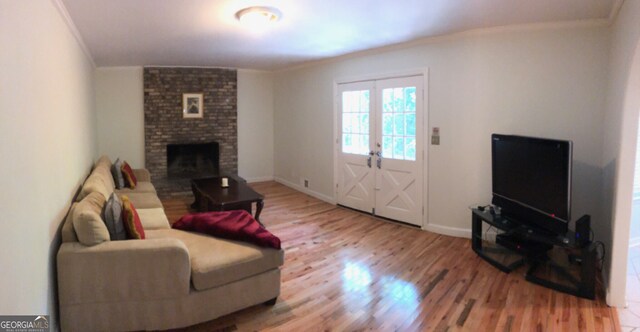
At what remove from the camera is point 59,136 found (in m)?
2.68

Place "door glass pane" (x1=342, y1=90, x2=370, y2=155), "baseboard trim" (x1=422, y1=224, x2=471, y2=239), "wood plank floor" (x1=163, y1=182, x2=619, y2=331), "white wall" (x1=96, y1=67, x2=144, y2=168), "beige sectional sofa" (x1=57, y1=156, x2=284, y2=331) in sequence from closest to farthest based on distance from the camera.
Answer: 1. "beige sectional sofa" (x1=57, y1=156, x2=284, y2=331)
2. "wood plank floor" (x1=163, y1=182, x2=619, y2=331)
3. "baseboard trim" (x1=422, y1=224, x2=471, y2=239)
4. "door glass pane" (x1=342, y1=90, x2=370, y2=155)
5. "white wall" (x1=96, y1=67, x2=144, y2=168)

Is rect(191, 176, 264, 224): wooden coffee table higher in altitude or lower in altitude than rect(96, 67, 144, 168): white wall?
lower

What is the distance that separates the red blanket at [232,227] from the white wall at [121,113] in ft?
13.9

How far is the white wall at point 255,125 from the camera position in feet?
24.9

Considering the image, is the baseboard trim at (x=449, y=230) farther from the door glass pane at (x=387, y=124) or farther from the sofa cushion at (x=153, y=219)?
the sofa cushion at (x=153, y=219)

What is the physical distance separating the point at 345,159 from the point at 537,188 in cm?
293

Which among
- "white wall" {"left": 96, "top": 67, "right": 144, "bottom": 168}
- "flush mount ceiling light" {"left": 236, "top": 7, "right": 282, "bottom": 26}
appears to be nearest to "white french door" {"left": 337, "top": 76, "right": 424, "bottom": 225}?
"flush mount ceiling light" {"left": 236, "top": 7, "right": 282, "bottom": 26}

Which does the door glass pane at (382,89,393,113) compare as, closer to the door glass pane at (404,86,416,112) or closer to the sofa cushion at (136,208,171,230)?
the door glass pane at (404,86,416,112)

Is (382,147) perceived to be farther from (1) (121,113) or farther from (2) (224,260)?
(1) (121,113)

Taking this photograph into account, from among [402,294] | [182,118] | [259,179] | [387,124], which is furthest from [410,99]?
[182,118]

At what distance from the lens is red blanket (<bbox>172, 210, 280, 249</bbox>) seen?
2777mm

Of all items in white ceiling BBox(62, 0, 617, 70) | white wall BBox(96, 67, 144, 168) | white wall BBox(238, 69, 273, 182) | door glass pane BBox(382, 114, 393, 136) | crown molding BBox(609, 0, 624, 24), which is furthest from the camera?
white wall BBox(238, 69, 273, 182)

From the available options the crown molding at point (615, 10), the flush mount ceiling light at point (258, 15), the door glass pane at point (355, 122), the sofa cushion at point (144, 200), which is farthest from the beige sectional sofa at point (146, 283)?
the crown molding at point (615, 10)

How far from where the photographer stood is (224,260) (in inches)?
100
